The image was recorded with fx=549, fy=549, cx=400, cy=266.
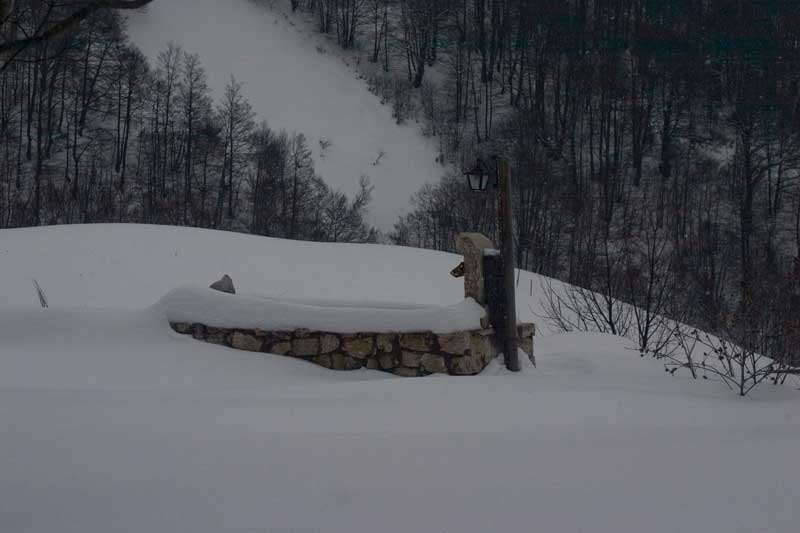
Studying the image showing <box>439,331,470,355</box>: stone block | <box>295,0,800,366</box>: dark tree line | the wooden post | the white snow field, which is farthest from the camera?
the white snow field

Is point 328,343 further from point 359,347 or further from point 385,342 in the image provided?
point 385,342

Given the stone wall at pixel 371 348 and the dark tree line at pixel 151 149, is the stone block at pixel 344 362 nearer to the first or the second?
the stone wall at pixel 371 348

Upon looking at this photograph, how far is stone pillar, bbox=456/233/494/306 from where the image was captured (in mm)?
5602

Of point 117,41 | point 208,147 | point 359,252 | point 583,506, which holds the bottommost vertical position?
point 583,506

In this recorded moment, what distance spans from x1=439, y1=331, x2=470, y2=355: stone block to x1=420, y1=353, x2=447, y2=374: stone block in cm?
10

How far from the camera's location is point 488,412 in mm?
3301

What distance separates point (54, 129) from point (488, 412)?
29.2 m

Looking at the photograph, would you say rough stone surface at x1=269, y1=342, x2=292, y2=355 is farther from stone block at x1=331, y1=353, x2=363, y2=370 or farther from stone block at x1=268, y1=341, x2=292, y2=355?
stone block at x1=331, y1=353, x2=363, y2=370

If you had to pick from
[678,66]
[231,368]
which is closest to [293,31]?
[678,66]

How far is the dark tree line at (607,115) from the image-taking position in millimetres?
25016

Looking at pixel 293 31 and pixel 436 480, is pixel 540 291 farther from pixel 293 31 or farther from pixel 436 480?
pixel 293 31

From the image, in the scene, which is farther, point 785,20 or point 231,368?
point 785,20

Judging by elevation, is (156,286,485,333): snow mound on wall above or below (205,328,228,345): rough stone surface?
above

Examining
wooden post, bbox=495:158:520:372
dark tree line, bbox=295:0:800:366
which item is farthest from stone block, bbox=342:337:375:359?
dark tree line, bbox=295:0:800:366
